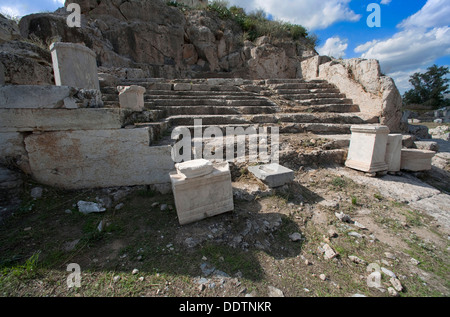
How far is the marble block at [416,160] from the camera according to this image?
11.8 ft

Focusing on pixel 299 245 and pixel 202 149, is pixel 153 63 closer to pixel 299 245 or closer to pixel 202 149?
pixel 202 149

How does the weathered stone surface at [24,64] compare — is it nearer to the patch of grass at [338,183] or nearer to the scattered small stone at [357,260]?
the scattered small stone at [357,260]

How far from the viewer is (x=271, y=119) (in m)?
4.88

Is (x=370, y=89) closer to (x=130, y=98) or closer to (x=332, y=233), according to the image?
(x=332, y=233)

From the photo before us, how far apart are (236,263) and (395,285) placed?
1.31 meters

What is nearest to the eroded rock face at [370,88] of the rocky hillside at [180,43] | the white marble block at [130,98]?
the rocky hillside at [180,43]

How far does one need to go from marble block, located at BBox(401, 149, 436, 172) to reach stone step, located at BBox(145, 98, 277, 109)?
347 centimetres

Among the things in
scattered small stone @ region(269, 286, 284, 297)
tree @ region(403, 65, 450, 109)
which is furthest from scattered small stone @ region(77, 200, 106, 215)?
tree @ region(403, 65, 450, 109)

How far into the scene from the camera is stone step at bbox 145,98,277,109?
4.98 m

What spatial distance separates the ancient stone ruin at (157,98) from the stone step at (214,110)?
28 millimetres

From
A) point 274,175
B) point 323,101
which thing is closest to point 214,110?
point 274,175

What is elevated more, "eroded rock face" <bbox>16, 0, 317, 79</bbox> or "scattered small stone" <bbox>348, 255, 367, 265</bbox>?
"eroded rock face" <bbox>16, 0, 317, 79</bbox>

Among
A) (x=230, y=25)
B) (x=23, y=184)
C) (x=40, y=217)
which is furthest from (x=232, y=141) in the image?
(x=230, y=25)

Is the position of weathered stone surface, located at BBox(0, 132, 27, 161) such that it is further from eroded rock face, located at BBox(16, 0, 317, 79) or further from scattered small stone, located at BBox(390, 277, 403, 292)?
eroded rock face, located at BBox(16, 0, 317, 79)
